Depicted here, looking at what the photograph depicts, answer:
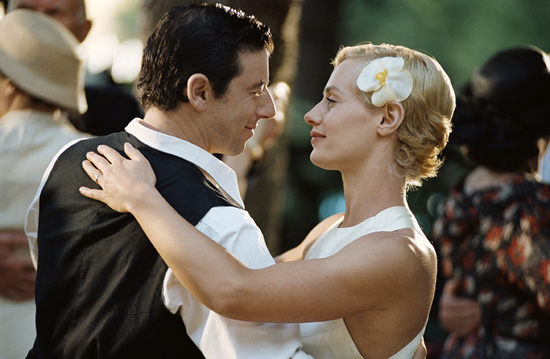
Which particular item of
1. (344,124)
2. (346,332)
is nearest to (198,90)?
(344,124)

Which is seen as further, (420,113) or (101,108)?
(101,108)

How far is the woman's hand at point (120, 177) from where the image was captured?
5.86ft

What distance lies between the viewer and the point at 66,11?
3.58 m

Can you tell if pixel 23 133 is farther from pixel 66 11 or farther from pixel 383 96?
pixel 383 96

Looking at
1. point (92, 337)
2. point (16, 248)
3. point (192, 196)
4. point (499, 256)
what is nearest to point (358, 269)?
point (192, 196)

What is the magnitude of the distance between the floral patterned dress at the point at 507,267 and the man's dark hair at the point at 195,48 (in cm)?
183

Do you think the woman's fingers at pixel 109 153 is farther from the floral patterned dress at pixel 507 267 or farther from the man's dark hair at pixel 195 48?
the floral patterned dress at pixel 507 267

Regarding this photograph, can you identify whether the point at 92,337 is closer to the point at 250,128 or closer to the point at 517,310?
the point at 250,128

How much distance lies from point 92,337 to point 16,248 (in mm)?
1258

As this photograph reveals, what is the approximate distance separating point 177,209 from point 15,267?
4.78 feet

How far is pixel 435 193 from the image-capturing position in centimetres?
1043

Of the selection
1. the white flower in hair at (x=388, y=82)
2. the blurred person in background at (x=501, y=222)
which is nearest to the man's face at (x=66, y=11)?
the white flower in hair at (x=388, y=82)

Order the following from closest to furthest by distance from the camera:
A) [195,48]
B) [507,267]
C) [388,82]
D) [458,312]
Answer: [195,48] < [388,82] < [507,267] < [458,312]

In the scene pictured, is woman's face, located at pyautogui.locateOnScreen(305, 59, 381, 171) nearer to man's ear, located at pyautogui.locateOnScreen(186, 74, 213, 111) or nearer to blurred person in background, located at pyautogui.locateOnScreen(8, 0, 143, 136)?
man's ear, located at pyautogui.locateOnScreen(186, 74, 213, 111)
